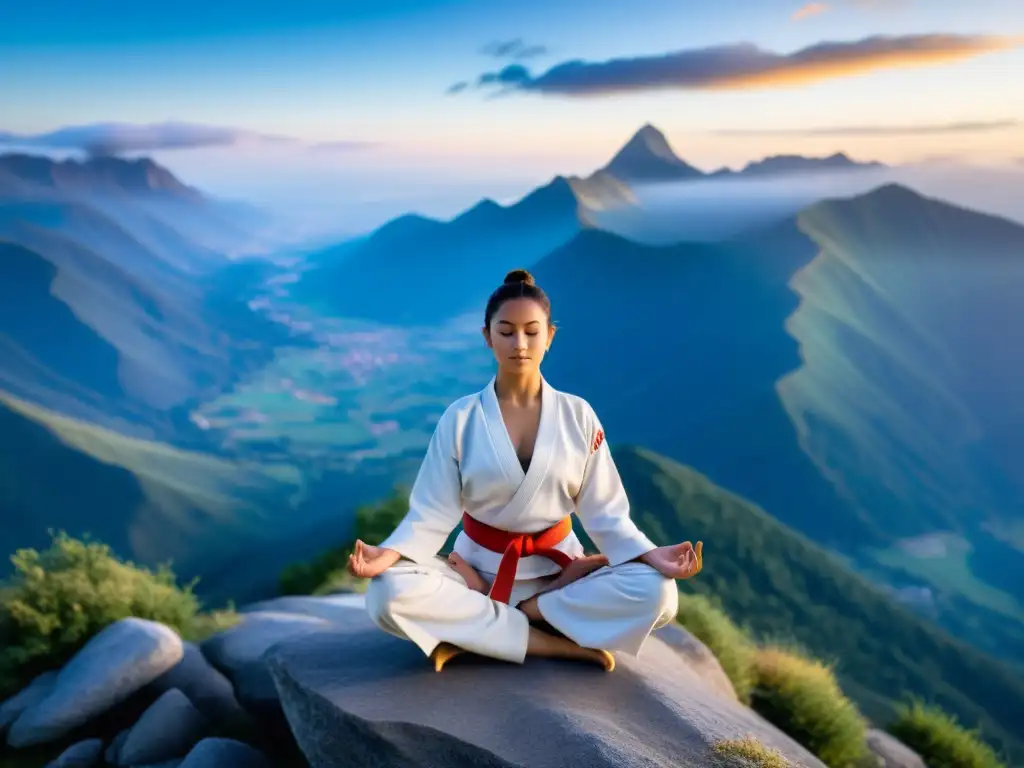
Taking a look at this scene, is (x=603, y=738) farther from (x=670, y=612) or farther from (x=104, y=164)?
(x=104, y=164)

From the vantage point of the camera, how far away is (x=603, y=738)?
2672 millimetres

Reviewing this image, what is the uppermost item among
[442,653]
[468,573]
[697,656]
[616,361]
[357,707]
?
[616,361]

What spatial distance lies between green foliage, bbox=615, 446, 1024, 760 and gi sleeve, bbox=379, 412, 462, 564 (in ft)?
34.0

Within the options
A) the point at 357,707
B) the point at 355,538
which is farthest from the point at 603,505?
the point at 355,538

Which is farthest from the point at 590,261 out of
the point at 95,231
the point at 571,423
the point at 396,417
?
the point at 571,423

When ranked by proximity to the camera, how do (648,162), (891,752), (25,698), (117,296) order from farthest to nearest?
(648,162) → (117,296) → (891,752) → (25,698)

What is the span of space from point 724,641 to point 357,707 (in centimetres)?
340

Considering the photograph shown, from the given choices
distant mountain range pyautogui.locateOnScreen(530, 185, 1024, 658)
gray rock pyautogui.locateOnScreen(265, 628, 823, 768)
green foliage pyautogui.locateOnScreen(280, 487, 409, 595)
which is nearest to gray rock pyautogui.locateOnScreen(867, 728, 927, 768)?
gray rock pyautogui.locateOnScreen(265, 628, 823, 768)

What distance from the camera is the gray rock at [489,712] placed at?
8.81 feet

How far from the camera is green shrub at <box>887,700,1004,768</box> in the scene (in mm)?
5648

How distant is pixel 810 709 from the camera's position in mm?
5078

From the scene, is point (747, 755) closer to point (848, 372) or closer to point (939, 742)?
point (939, 742)

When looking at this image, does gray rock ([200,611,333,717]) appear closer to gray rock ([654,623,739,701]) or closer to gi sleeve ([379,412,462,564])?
gi sleeve ([379,412,462,564])

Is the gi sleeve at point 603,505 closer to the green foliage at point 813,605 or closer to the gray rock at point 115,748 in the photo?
the gray rock at point 115,748
